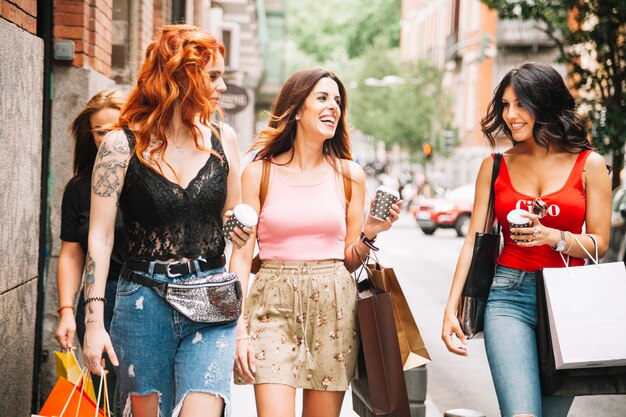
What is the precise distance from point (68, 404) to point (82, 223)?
4.51 feet

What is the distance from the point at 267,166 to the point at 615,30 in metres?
9.21

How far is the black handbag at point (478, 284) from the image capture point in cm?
407

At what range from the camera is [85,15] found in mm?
6648

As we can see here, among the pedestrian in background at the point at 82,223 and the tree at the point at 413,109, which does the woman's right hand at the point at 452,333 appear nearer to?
the pedestrian in background at the point at 82,223

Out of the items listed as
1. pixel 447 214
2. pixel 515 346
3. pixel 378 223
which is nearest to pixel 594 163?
pixel 515 346

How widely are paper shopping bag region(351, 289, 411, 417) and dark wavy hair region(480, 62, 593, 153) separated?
95 cm

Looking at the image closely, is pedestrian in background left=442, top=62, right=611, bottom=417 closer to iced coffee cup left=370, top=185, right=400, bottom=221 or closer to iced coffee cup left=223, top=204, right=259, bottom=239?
iced coffee cup left=370, top=185, right=400, bottom=221

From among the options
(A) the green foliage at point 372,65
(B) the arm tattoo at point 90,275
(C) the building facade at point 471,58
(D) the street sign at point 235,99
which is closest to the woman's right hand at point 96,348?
(B) the arm tattoo at point 90,275

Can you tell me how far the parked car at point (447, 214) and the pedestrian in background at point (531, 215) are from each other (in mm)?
23668

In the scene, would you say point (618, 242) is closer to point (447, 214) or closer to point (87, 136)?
point (87, 136)

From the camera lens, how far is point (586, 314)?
3744 millimetres

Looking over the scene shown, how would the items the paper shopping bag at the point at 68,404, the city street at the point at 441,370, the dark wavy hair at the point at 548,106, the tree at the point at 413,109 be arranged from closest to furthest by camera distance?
the paper shopping bag at the point at 68,404 → the dark wavy hair at the point at 548,106 → the city street at the point at 441,370 → the tree at the point at 413,109

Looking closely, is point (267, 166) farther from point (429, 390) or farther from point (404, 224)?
point (404, 224)

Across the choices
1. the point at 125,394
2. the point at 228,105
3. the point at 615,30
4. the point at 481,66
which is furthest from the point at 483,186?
the point at 481,66
